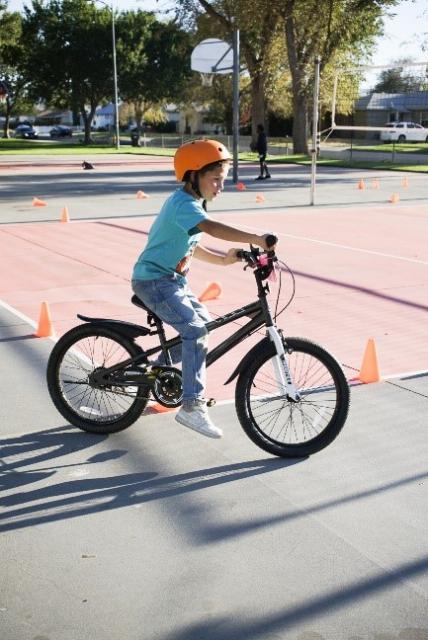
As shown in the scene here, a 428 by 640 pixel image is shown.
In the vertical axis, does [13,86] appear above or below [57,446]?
above

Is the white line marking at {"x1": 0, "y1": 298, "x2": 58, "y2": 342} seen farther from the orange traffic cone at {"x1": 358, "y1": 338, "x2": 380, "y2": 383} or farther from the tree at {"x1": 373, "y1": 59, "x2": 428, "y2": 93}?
the tree at {"x1": 373, "y1": 59, "x2": 428, "y2": 93}

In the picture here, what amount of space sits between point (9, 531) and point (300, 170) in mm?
33672

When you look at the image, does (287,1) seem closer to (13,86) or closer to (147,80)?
(147,80)

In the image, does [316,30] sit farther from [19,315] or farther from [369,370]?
[369,370]

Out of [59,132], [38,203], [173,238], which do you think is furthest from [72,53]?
[173,238]

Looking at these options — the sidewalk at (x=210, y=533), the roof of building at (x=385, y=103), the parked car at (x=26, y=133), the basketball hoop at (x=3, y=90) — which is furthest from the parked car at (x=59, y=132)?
the sidewalk at (x=210, y=533)

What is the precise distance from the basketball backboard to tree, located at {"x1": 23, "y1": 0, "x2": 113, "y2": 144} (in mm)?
36656

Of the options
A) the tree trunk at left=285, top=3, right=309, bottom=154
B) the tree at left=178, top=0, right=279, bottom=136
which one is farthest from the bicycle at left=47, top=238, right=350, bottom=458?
the tree trunk at left=285, top=3, right=309, bottom=154

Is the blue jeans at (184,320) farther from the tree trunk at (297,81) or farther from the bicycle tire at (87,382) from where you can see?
the tree trunk at (297,81)

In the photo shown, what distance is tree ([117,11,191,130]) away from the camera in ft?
236

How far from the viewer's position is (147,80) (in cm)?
7262

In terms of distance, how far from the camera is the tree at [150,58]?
7181 cm

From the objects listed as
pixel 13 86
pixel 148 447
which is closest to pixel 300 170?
pixel 148 447

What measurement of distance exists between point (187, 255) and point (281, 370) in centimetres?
87
